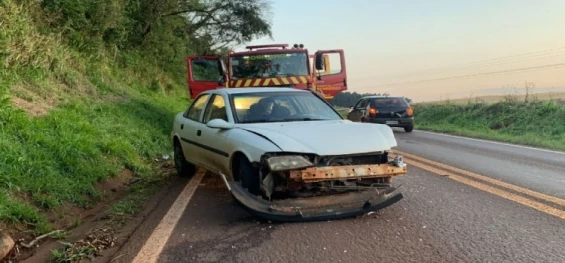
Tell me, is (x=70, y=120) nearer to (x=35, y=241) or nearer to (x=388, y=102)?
(x=35, y=241)

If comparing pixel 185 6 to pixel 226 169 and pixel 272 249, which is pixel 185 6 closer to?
pixel 226 169

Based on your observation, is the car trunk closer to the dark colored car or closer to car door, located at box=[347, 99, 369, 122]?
the dark colored car

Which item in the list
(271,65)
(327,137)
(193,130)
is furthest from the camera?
(271,65)

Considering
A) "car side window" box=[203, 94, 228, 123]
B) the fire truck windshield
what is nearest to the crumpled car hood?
"car side window" box=[203, 94, 228, 123]

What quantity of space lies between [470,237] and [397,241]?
24.1 inches

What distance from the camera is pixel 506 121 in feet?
72.5

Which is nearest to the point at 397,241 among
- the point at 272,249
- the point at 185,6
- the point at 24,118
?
the point at 272,249

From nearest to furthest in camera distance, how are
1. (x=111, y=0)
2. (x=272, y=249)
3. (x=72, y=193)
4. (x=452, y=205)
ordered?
(x=272, y=249) → (x=452, y=205) → (x=72, y=193) → (x=111, y=0)

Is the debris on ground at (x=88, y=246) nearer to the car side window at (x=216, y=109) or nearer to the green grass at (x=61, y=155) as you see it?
the green grass at (x=61, y=155)

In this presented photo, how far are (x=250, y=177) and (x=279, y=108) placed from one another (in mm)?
1473

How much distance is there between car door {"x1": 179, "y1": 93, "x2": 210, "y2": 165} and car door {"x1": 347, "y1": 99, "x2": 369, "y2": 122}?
37.9 feet

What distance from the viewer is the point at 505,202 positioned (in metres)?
5.50

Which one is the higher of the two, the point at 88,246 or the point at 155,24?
the point at 155,24

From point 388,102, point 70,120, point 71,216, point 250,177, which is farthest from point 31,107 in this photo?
point 388,102
